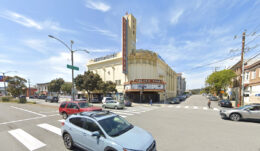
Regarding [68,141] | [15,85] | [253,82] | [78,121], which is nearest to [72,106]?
[68,141]

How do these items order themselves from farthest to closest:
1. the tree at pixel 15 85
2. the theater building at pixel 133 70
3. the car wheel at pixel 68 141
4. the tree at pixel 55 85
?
the tree at pixel 55 85 → the tree at pixel 15 85 → the theater building at pixel 133 70 → the car wheel at pixel 68 141

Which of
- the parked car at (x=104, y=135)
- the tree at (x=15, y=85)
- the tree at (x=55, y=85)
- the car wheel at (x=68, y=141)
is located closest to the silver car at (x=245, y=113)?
the parked car at (x=104, y=135)

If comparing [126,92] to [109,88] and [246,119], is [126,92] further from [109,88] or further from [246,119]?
[246,119]

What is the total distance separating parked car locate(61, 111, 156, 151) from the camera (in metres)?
3.17

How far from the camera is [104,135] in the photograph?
11.3ft

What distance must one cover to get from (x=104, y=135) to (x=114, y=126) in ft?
1.81


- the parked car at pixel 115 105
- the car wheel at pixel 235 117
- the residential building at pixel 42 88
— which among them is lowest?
the residential building at pixel 42 88

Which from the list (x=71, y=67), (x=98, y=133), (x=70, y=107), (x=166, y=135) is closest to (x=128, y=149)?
(x=98, y=133)

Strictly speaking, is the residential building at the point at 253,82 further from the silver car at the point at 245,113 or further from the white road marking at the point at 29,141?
the white road marking at the point at 29,141

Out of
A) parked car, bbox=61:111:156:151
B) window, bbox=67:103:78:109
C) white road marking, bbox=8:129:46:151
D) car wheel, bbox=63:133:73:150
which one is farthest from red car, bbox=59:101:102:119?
parked car, bbox=61:111:156:151

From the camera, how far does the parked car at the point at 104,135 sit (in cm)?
317

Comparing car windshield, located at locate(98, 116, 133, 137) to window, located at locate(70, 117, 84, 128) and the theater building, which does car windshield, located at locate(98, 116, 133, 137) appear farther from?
the theater building

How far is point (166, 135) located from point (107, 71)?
102 feet

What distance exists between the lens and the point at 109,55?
3625 cm
